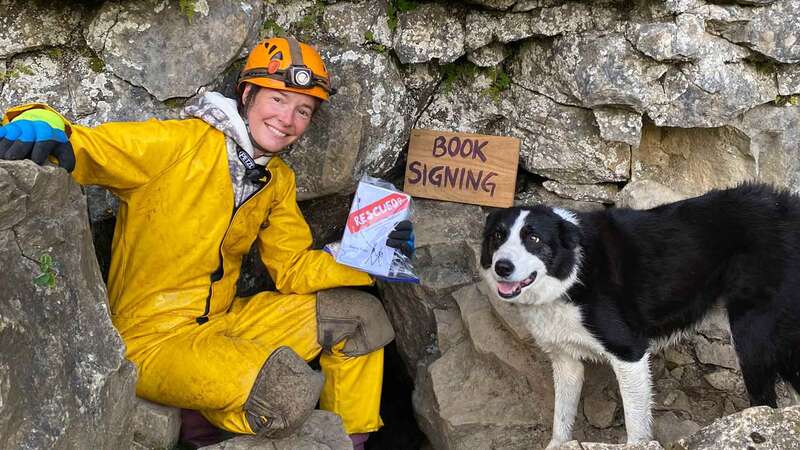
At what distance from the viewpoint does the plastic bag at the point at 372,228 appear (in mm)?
4914

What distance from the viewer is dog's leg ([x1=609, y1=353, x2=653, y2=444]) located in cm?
471

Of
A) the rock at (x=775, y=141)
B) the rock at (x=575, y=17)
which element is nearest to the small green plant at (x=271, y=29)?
the rock at (x=575, y=17)

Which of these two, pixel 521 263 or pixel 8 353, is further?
pixel 521 263

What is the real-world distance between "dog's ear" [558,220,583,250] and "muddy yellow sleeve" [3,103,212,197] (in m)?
2.03

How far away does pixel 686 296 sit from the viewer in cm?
487

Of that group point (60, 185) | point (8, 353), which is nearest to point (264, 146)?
point (60, 185)

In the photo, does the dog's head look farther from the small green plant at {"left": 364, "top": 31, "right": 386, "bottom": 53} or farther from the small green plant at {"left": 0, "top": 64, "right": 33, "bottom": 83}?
the small green plant at {"left": 0, "top": 64, "right": 33, "bottom": 83}

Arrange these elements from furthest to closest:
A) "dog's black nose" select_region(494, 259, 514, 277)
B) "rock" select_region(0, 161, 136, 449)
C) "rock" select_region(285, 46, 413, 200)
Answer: "rock" select_region(285, 46, 413, 200) < "dog's black nose" select_region(494, 259, 514, 277) < "rock" select_region(0, 161, 136, 449)

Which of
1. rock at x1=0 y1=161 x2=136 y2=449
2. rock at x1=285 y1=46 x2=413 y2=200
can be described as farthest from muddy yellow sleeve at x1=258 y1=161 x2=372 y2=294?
rock at x1=0 y1=161 x2=136 y2=449

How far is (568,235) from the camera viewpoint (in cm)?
471

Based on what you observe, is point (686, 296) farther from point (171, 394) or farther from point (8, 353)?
point (8, 353)

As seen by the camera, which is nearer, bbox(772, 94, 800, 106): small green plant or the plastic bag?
the plastic bag

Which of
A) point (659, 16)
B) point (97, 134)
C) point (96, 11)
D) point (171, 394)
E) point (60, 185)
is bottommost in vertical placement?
point (171, 394)

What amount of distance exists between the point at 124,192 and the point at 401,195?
5.22 feet
